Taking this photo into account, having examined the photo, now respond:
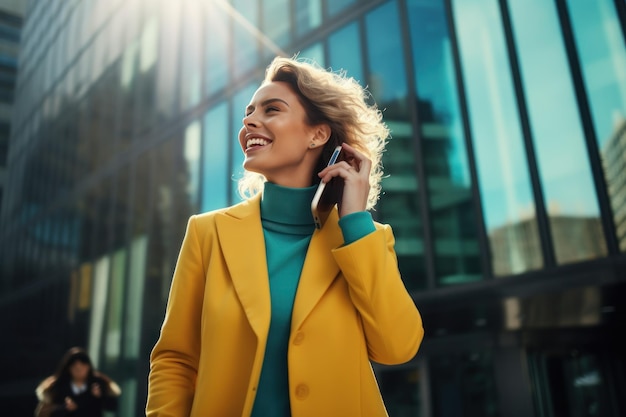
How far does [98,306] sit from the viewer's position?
1798cm

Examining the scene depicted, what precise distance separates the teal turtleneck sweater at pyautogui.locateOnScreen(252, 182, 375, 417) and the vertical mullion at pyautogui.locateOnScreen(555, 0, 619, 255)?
22.1 feet

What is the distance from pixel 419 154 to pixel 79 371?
639cm

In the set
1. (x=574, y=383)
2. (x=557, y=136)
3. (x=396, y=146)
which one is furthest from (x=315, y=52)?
(x=574, y=383)

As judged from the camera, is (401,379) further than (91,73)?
No

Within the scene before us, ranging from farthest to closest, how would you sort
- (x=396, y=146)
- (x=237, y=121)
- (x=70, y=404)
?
(x=237, y=121)
(x=396, y=146)
(x=70, y=404)

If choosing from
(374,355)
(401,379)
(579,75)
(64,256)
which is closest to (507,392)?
(401,379)

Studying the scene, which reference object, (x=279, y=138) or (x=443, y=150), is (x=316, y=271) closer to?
(x=279, y=138)

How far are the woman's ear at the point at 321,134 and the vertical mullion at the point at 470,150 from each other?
6.98 m

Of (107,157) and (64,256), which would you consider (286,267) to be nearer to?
(107,157)

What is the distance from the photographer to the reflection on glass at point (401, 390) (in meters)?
10.9

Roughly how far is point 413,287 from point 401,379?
9.19 feet

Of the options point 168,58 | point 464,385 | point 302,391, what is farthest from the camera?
point 168,58

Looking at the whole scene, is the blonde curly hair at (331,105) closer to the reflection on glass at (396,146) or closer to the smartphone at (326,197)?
the smartphone at (326,197)

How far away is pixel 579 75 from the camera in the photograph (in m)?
7.86
